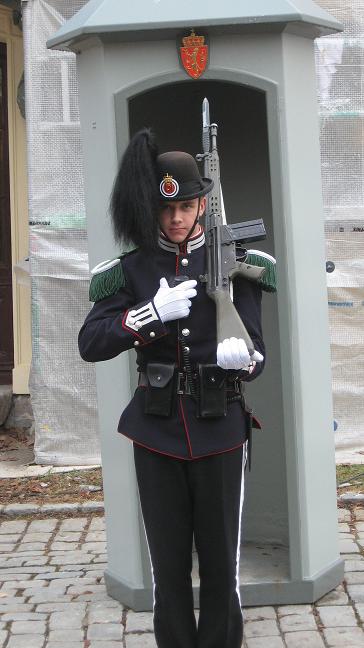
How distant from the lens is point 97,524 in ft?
18.0

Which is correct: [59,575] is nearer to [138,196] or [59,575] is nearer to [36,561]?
[36,561]

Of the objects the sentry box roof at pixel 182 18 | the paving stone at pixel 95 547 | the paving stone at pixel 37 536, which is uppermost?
the sentry box roof at pixel 182 18

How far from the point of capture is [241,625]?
336cm

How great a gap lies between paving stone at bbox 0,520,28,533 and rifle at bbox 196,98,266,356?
8.50 feet

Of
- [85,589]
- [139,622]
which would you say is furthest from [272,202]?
[85,589]

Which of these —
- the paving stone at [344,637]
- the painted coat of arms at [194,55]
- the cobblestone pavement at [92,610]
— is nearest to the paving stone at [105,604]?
the cobblestone pavement at [92,610]

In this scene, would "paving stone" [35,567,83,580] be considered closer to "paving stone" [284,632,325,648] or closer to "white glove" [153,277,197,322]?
"paving stone" [284,632,325,648]

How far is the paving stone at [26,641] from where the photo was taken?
3938mm

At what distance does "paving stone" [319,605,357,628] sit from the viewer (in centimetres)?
401

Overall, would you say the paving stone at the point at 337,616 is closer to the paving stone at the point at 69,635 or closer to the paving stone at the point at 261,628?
the paving stone at the point at 261,628

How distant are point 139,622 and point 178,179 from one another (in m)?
1.82

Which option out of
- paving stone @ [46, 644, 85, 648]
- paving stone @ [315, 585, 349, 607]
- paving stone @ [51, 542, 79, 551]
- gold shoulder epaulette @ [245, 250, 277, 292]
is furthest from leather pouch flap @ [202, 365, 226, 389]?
paving stone @ [51, 542, 79, 551]

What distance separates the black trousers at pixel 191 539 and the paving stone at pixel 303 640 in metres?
0.57

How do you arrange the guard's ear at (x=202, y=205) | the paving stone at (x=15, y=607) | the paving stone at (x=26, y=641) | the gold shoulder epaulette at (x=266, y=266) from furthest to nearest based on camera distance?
1. the paving stone at (x=15, y=607)
2. the paving stone at (x=26, y=641)
3. the gold shoulder epaulette at (x=266, y=266)
4. the guard's ear at (x=202, y=205)
